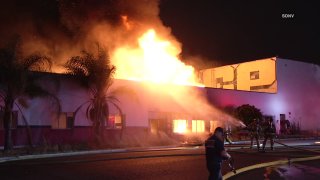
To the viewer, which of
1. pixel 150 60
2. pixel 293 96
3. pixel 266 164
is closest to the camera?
pixel 266 164

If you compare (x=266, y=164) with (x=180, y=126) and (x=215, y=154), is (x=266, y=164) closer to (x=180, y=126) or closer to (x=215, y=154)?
(x=215, y=154)

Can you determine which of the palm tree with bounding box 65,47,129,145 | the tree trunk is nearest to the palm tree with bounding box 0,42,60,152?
the tree trunk

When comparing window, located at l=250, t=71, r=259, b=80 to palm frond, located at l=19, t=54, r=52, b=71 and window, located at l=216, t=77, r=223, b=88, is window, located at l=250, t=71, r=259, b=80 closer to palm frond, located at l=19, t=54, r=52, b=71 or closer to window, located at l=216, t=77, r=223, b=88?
window, located at l=216, t=77, r=223, b=88

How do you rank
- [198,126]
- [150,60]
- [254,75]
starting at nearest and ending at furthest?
[198,126] → [150,60] → [254,75]

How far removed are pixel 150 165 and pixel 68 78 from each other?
14.0 m

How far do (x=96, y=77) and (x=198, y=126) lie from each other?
12190 millimetres

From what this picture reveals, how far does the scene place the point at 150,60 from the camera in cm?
3669

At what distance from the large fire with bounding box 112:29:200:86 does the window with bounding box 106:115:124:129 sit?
4.29 metres

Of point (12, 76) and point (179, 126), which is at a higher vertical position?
point (12, 76)

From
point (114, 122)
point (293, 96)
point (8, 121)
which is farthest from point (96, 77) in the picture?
point (293, 96)

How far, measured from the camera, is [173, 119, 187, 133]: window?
114 ft

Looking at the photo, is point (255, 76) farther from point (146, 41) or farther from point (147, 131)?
point (147, 131)

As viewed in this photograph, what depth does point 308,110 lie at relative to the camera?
160 ft

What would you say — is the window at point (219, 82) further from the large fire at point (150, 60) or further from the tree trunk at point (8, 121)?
the tree trunk at point (8, 121)
